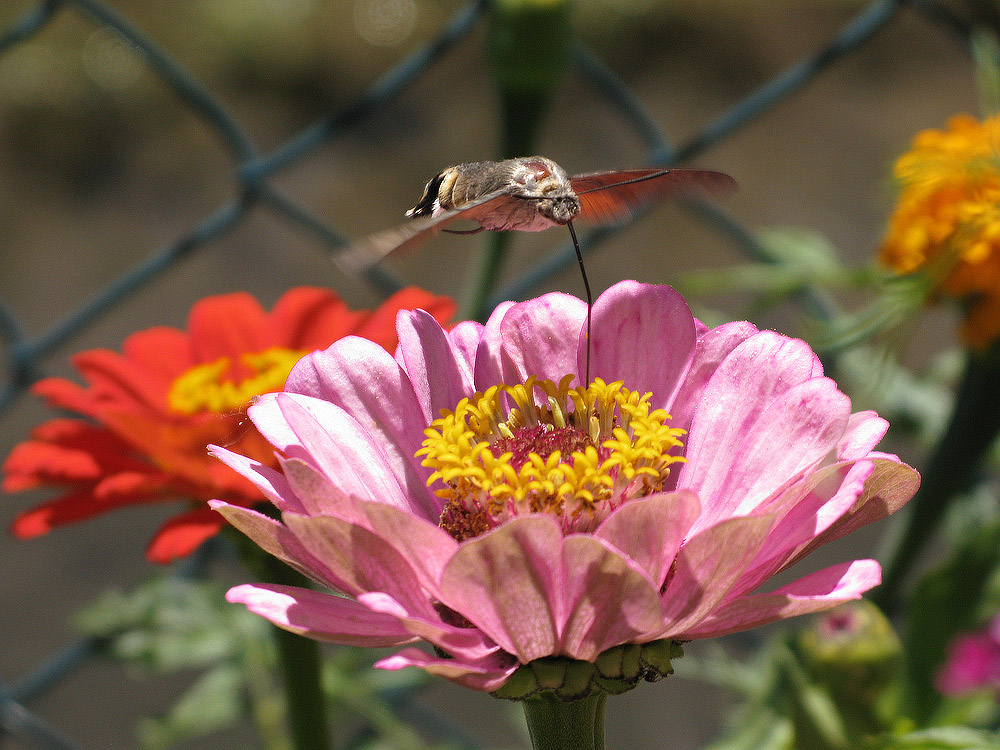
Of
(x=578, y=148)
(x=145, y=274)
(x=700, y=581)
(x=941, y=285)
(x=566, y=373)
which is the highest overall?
(x=578, y=148)

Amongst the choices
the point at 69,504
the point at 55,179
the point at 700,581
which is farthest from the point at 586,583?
the point at 55,179

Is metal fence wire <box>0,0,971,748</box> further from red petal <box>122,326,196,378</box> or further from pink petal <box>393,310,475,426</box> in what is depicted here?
pink petal <box>393,310,475,426</box>

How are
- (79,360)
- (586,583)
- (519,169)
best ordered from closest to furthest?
(586,583) < (519,169) < (79,360)

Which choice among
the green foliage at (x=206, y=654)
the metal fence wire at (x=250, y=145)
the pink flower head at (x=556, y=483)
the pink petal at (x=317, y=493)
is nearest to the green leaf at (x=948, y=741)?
the pink flower head at (x=556, y=483)

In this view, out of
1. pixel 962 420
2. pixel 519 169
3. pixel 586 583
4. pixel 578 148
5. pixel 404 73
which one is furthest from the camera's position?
pixel 578 148

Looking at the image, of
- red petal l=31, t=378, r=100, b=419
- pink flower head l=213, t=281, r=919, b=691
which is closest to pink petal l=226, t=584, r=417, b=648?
pink flower head l=213, t=281, r=919, b=691

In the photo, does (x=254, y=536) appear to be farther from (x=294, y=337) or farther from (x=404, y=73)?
(x=404, y=73)
